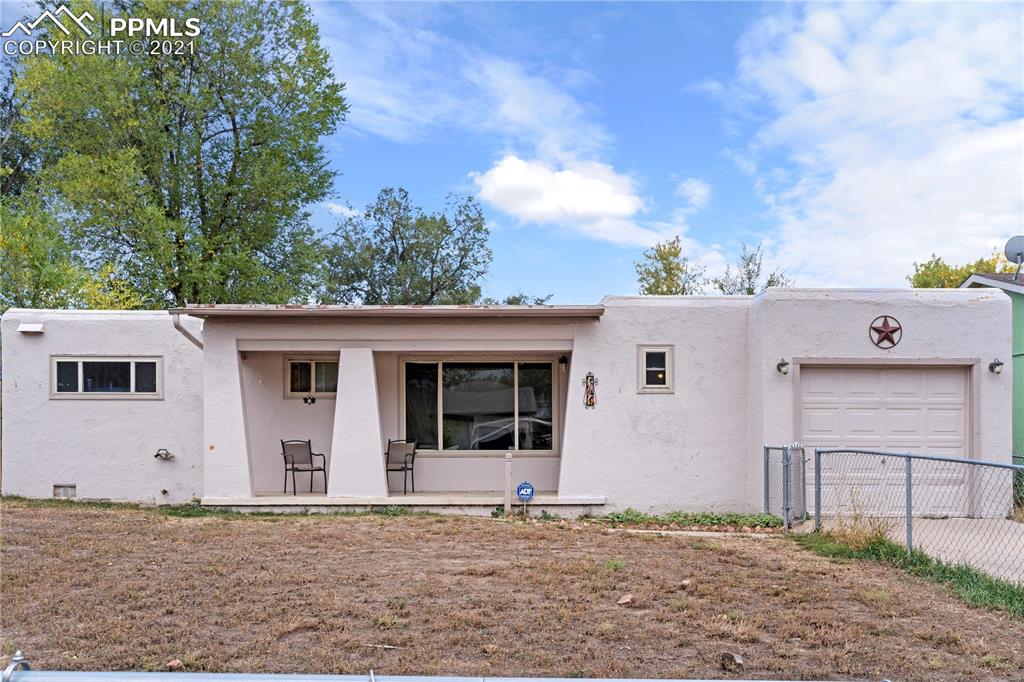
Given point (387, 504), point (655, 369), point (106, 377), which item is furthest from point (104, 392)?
point (655, 369)

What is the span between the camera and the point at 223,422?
11398 mm

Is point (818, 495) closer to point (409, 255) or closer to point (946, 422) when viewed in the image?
point (946, 422)

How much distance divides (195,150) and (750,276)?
21087 millimetres

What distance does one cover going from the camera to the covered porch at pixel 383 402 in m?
11.4

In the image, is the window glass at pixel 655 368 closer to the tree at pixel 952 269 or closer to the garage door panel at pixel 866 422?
the garage door panel at pixel 866 422

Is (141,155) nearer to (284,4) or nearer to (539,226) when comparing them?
(284,4)

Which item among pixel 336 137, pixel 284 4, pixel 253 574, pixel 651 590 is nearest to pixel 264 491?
pixel 253 574

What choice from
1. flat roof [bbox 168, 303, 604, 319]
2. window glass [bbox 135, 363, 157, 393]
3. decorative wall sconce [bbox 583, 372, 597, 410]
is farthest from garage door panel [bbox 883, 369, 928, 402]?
window glass [bbox 135, 363, 157, 393]

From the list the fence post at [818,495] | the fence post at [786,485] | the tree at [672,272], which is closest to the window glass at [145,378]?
the fence post at [786,485]

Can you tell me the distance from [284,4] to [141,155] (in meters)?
6.47

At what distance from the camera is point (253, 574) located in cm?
671

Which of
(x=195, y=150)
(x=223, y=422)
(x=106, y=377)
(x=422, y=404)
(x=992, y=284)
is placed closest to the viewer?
(x=223, y=422)

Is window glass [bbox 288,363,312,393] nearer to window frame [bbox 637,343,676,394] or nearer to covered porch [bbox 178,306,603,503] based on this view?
covered porch [bbox 178,306,603,503]

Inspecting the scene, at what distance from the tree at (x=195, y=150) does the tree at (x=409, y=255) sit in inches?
289
